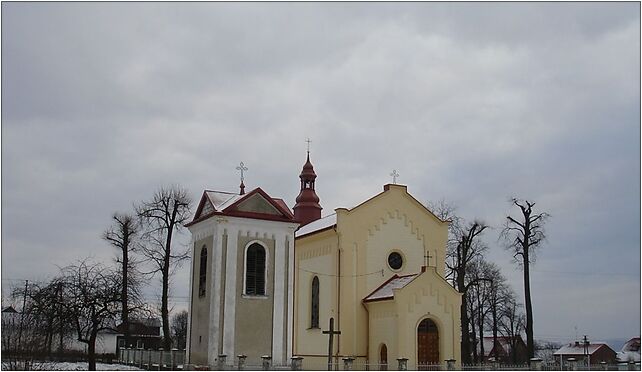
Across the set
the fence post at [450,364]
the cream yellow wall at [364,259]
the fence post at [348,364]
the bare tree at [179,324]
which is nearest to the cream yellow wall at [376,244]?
the cream yellow wall at [364,259]

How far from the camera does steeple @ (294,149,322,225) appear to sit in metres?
44.6

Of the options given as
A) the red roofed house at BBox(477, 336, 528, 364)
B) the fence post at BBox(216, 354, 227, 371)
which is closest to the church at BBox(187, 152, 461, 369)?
the fence post at BBox(216, 354, 227, 371)

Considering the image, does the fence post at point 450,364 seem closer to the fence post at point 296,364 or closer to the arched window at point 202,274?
the fence post at point 296,364

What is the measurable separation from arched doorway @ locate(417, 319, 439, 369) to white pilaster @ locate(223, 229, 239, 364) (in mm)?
8671

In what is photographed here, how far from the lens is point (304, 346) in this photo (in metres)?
33.7

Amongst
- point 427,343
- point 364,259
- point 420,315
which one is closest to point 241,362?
point 420,315

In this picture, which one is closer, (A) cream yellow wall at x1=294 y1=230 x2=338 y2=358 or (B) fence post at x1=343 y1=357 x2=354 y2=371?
(B) fence post at x1=343 y1=357 x2=354 y2=371

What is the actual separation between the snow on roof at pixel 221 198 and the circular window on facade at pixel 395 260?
981cm

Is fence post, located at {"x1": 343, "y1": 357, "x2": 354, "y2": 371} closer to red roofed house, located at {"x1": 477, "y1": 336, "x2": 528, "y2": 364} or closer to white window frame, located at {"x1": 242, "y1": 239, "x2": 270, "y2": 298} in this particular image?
white window frame, located at {"x1": 242, "y1": 239, "x2": 270, "y2": 298}

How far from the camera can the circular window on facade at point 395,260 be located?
110 ft

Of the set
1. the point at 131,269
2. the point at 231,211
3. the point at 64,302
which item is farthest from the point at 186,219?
the point at 231,211

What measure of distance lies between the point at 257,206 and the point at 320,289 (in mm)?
8884

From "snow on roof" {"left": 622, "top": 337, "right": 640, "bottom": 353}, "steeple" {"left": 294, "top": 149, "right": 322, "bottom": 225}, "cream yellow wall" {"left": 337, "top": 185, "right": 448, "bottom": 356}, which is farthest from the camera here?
"snow on roof" {"left": 622, "top": 337, "right": 640, "bottom": 353}

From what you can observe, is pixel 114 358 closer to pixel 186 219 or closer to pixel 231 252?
pixel 186 219
